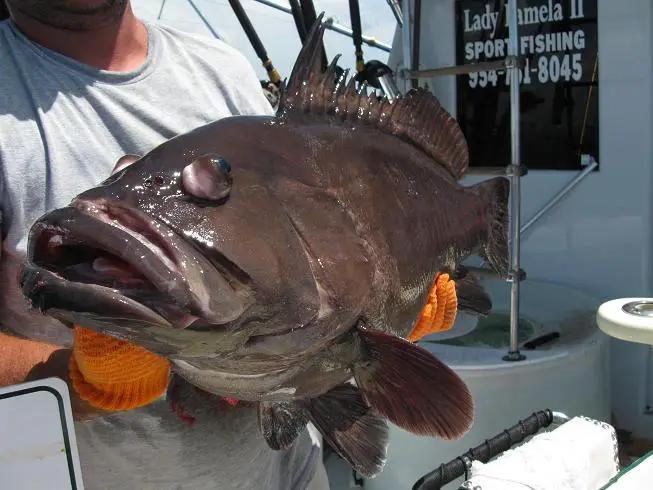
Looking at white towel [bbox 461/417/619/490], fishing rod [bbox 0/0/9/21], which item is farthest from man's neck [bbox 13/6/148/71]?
white towel [bbox 461/417/619/490]

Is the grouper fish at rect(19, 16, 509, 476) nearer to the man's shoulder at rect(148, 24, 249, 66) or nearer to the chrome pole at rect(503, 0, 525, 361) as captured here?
the man's shoulder at rect(148, 24, 249, 66)

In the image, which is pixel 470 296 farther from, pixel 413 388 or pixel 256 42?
pixel 256 42

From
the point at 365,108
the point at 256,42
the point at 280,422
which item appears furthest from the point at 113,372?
the point at 256,42

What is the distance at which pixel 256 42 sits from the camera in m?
5.88

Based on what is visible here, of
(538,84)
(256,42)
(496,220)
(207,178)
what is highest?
(256,42)

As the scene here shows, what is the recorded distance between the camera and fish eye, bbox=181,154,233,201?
1.07 metres

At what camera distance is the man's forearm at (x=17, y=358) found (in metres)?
1.47

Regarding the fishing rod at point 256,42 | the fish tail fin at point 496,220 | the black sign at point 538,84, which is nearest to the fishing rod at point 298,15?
the fishing rod at point 256,42

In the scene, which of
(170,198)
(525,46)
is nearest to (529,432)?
(170,198)

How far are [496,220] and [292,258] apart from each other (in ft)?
3.38

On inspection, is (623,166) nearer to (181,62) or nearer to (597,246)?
(597,246)

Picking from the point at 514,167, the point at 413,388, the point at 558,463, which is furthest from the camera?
the point at 514,167

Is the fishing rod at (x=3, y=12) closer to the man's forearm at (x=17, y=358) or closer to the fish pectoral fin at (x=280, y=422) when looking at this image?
the man's forearm at (x=17, y=358)

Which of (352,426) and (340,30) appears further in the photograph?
(340,30)
